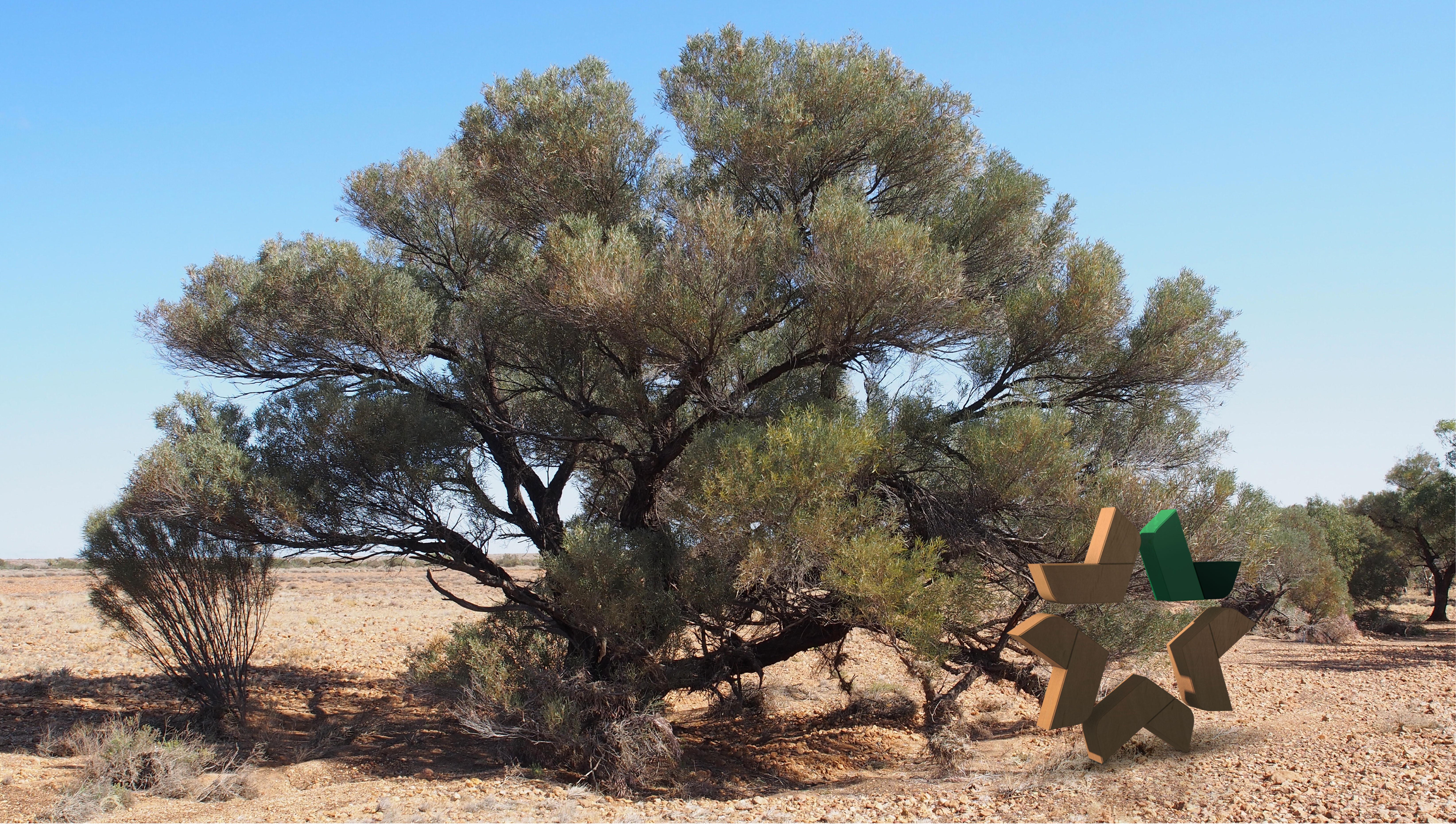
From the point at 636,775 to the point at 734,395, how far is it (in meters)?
4.02

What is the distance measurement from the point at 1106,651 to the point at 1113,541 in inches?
48.4

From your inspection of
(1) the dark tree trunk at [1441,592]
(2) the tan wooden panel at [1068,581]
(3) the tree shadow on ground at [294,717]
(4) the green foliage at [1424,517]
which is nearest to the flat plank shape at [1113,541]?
(2) the tan wooden panel at [1068,581]

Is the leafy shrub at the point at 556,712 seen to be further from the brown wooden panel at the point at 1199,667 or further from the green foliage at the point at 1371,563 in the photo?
the green foliage at the point at 1371,563

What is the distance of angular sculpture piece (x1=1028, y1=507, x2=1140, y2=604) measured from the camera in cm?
683

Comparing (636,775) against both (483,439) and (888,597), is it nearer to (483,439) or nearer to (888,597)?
(888,597)

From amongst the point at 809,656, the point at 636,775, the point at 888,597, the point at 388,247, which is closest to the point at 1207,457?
the point at 888,597

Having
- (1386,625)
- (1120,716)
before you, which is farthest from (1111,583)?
(1386,625)

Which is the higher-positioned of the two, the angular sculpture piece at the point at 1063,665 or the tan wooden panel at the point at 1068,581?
the tan wooden panel at the point at 1068,581

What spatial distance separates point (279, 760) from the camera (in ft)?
30.7

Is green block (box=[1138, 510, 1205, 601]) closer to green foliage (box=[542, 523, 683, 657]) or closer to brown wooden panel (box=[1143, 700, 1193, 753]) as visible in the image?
brown wooden panel (box=[1143, 700, 1193, 753])

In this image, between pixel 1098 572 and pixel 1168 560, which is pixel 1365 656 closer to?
pixel 1168 560

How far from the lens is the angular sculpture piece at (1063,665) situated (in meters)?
6.94

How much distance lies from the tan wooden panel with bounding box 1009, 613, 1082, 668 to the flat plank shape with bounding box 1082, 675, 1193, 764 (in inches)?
21.8

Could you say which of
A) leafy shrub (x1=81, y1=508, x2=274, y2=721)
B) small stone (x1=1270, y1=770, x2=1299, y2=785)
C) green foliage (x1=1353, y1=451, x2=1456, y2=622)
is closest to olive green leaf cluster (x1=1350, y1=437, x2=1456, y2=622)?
green foliage (x1=1353, y1=451, x2=1456, y2=622)
